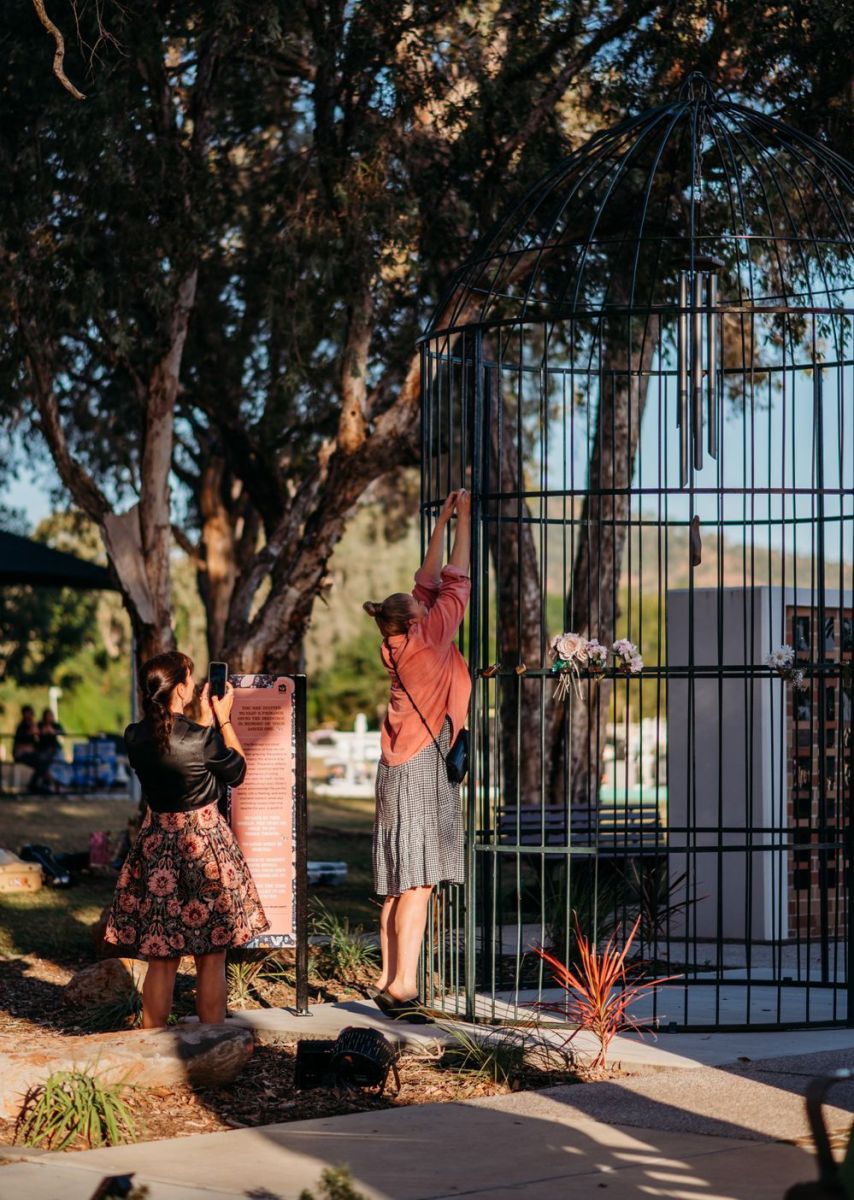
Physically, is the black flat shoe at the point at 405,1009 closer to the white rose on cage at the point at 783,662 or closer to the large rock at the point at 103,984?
the large rock at the point at 103,984

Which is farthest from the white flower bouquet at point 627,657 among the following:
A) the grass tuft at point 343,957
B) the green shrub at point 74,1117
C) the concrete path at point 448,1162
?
the green shrub at point 74,1117

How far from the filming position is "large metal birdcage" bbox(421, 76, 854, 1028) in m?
8.11

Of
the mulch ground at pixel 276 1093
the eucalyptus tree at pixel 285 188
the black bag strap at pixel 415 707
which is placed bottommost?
the mulch ground at pixel 276 1093

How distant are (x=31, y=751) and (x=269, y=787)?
64.5 ft

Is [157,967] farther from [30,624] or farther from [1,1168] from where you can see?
[30,624]

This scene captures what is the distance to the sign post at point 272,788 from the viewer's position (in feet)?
28.1

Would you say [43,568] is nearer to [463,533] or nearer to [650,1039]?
[463,533]

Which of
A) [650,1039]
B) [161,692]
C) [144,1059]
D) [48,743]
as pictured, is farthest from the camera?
[48,743]

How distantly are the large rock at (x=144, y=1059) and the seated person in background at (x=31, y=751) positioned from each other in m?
20.6

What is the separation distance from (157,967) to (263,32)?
29.1 feet

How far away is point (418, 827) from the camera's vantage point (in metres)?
7.97

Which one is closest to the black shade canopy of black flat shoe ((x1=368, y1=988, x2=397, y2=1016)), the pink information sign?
the pink information sign

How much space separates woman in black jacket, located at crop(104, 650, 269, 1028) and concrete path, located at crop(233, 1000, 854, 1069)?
63cm

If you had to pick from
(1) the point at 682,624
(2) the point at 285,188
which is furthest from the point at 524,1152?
(2) the point at 285,188
